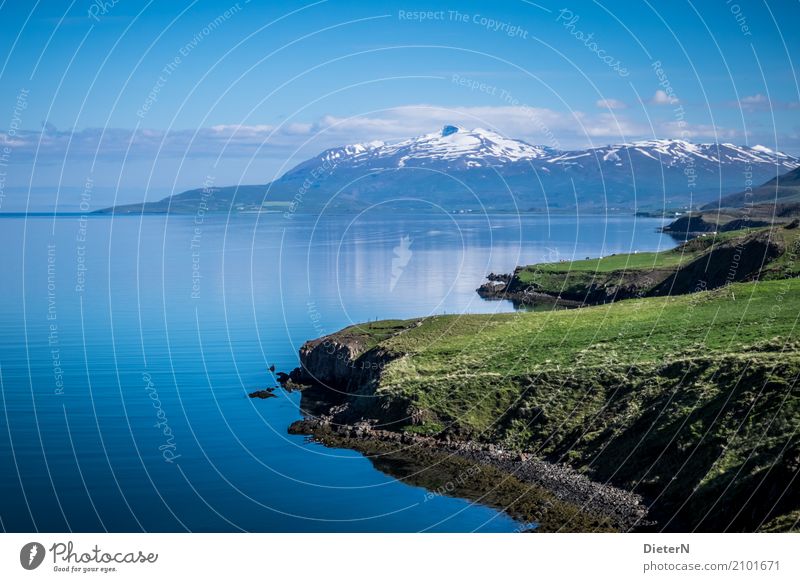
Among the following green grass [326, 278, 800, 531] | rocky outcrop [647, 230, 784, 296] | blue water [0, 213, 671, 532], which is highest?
rocky outcrop [647, 230, 784, 296]

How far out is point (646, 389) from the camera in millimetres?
59312

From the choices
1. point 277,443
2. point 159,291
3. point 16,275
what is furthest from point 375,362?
point 16,275

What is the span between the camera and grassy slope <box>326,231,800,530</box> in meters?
46.5

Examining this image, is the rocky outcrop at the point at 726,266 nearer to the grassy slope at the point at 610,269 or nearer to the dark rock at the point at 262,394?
the grassy slope at the point at 610,269

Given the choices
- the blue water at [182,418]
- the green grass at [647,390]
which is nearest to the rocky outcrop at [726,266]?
the green grass at [647,390]

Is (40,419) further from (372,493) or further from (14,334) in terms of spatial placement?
(14,334)

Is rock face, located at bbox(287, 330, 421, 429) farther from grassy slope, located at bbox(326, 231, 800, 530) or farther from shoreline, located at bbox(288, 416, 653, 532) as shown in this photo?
shoreline, located at bbox(288, 416, 653, 532)
